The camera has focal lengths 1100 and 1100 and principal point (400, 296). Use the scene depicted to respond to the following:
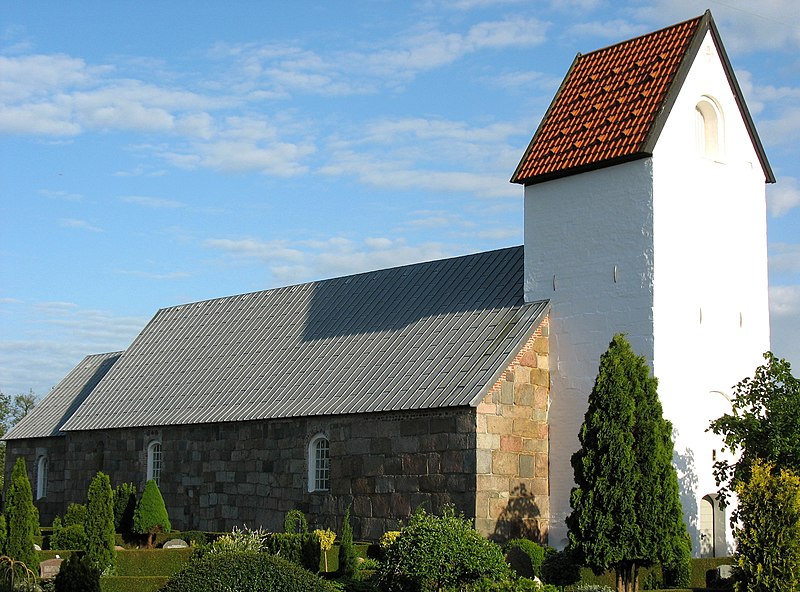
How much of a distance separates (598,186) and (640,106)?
1.54 metres

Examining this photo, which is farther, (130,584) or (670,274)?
(670,274)

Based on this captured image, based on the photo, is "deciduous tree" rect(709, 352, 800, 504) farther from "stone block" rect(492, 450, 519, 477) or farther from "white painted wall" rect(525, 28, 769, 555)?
"stone block" rect(492, 450, 519, 477)

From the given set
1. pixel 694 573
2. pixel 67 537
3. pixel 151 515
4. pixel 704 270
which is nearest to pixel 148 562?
pixel 67 537

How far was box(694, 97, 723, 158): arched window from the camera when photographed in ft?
64.8

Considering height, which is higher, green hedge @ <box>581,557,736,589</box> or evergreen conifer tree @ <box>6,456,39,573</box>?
evergreen conifer tree @ <box>6,456,39,573</box>

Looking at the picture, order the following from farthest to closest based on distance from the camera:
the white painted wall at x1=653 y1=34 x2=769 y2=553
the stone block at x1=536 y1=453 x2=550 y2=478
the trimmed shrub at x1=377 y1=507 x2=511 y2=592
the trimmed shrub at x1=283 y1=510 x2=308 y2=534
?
the trimmed shrub at x1=283 y1=510 x2=308 y2=534 → the stone block at x1=536 y1=453 x2=550 y2=478 → the white painted wall at x1=653 y1=34 x2=769 y2=553 → the trimmed shrub at x1=377 y1=507 x2=511 y2=592

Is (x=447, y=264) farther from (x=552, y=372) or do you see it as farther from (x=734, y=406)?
(x=734, y=406)

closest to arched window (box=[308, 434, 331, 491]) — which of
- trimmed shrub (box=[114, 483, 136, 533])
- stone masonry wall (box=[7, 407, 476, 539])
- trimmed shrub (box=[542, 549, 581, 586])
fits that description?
stone masonry wall (box=[7, 407, 476, 539])

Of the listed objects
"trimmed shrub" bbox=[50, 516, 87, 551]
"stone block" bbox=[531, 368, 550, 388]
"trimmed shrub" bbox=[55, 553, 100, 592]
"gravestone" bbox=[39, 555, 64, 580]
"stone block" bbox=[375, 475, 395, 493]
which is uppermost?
"stone block" bbox=[531, 368, 550, 388]

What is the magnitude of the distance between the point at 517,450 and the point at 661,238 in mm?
4321

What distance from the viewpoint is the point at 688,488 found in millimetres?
18062

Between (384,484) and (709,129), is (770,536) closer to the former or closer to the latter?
(384,484)

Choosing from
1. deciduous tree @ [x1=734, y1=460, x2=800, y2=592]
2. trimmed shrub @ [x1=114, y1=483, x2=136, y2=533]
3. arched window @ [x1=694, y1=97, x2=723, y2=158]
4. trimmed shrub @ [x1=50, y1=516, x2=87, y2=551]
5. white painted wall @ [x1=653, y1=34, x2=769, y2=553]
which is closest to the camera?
deciduous tree @ [x1=734, y1=460, x2=800, y2=592]

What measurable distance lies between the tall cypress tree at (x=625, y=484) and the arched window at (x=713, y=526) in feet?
9.35
